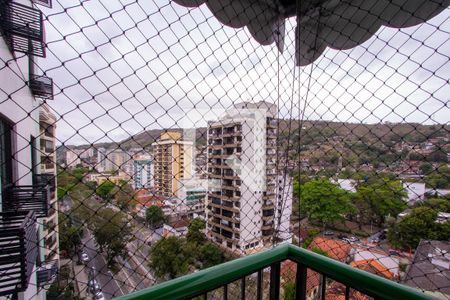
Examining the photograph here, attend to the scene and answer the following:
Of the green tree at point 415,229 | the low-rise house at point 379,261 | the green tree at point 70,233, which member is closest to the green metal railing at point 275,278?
the low-rise house at point 379,261

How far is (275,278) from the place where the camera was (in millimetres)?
650

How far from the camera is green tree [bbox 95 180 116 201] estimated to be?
1250 mm

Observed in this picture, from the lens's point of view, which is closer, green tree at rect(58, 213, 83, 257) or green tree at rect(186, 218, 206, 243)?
green tree at rect(58, 213, 83, 257)

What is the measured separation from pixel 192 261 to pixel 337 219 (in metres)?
4.49

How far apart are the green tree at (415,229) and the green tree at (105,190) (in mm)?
2143

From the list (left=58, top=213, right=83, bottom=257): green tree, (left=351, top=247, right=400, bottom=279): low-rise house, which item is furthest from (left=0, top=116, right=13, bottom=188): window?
(left=351, top=247, right=400, bottom=279): low-rise house

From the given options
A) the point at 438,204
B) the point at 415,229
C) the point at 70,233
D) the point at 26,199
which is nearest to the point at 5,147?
the point at 26,199

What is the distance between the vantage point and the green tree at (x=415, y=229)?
182 centimetres

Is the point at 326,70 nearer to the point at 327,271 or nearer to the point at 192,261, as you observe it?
the point at 327,271

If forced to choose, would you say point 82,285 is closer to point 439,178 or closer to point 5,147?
point 5,147

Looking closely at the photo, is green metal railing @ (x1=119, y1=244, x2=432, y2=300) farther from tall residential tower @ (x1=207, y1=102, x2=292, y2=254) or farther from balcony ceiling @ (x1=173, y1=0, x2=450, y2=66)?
balcony ceiling @ (x1=173, y1=0, x2=450, y2=66)

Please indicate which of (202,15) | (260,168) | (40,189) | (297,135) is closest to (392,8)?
(297,135)

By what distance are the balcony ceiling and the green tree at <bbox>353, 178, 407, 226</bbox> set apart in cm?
82

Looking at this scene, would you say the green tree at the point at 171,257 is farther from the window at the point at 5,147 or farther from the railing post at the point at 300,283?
the railing post at the point at 300,283
